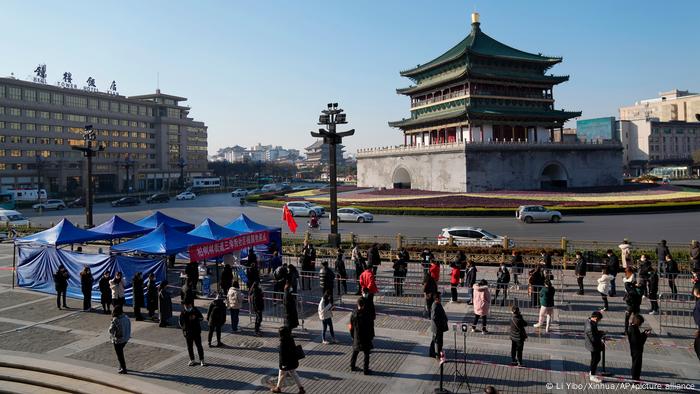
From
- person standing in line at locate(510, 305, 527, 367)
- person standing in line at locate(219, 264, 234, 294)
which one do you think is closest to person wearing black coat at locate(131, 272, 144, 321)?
person standing in line at locate(219, 264, 234, 294)

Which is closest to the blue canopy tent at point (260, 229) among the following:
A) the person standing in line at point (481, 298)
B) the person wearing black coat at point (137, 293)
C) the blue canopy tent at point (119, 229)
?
the blue canopy tent at point (119, 229)

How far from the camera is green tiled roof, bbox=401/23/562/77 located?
5555 centimetres

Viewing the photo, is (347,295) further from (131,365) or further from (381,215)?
(381,215)

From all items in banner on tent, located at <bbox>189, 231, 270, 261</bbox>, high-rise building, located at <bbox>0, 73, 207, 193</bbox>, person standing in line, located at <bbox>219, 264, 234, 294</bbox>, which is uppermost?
high-rise building, located at <bbox>0, 73, 207, 193</bbox>

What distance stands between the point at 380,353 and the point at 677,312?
832 centimetres

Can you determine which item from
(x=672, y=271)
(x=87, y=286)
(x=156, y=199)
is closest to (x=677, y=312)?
(x=672, y=271)

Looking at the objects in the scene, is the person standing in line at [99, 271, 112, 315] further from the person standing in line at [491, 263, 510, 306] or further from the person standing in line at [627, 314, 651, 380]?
the person standing in line at [627, 314, 651, 380]

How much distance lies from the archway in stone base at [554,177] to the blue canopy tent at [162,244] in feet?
151

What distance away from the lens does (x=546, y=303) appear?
1209 centimetres

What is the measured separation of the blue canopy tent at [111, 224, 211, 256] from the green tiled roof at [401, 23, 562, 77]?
144 ft

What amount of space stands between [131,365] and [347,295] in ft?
24.9

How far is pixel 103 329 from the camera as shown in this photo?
534 inches

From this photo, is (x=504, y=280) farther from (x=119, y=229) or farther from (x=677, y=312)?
(x=119, y=229)

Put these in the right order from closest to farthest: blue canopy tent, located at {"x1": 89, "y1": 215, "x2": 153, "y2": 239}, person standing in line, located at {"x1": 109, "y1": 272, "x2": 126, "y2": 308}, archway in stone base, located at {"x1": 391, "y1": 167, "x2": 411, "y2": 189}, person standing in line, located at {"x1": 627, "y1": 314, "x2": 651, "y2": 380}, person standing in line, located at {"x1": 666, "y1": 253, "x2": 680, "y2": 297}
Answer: person standing in line, located at {"x1": 627, "y1": 314, "x2": 651, "y2": 380} < person standing in line, located at {"x1": 109, "y1": 272, "x2": 126, "y2": 308} < person standing in line, located at {"x1": 666, "y1": 253, "x2": 680, "y2": 297} < blue canopy tent, located at {"x1": 89, "y1": 215, "x2": 153, "y2": 239} < archway in stone base, located at {"x1": 391, "y1": 167, "x2": 411, "y2": 189}
